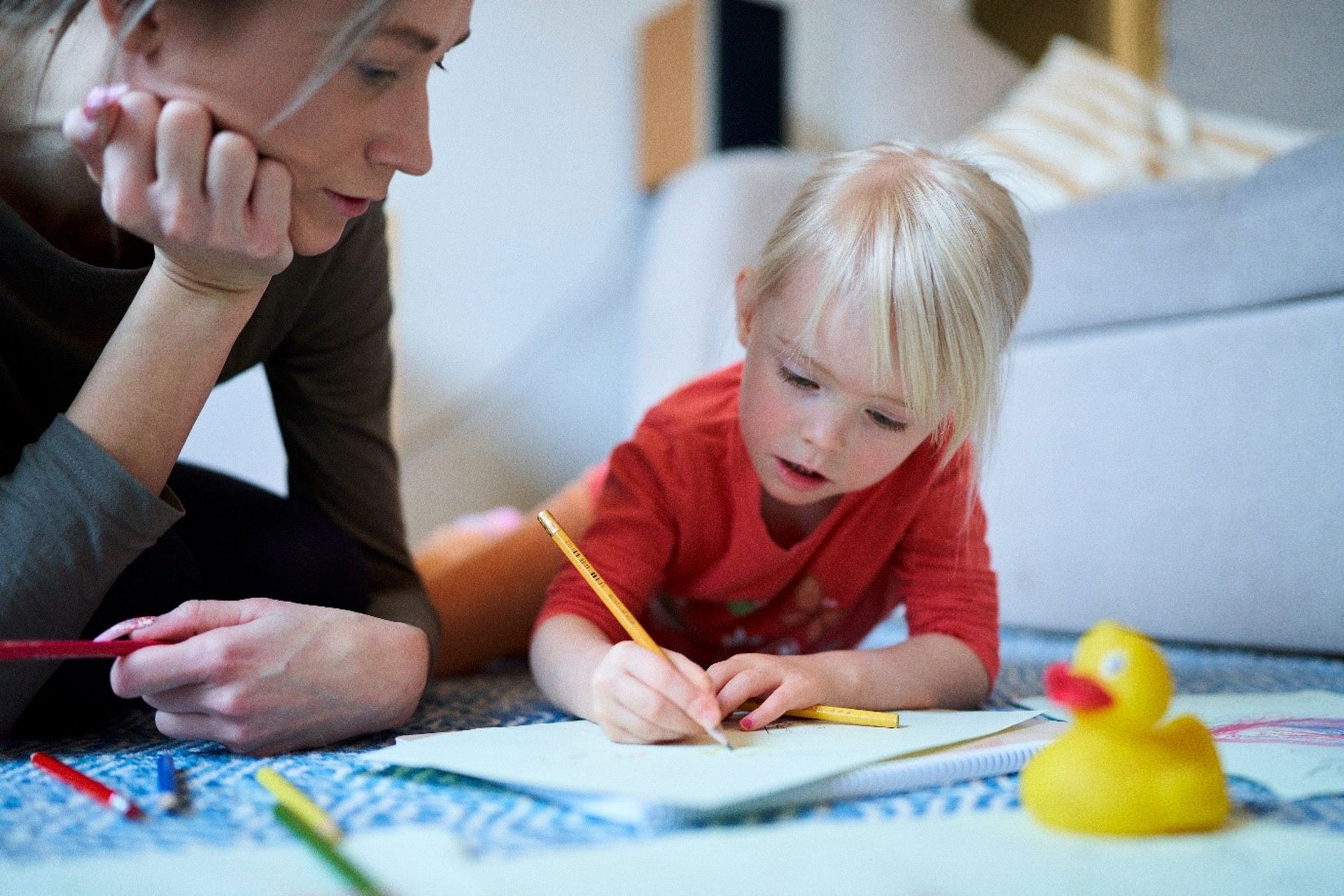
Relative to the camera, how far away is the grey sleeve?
563 millimetres

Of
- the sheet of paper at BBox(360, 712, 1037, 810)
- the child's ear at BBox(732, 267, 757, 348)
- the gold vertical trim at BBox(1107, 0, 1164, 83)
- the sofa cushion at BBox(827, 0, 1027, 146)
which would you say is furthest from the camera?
the gold vertical trim at BBox(1107, 0, 1164, 83)

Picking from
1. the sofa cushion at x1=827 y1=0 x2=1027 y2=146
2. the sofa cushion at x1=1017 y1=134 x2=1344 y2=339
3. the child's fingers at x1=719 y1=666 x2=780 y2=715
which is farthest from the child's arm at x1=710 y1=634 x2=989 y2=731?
the sofa cushion at x1=827 y1=0 x2=1027 y2=146

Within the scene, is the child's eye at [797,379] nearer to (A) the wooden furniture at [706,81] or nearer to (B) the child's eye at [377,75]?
(B) the child's eye at [377,75]

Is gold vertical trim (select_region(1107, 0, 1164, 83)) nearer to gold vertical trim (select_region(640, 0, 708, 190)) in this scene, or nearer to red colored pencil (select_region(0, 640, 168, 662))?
gold vertical trim (select_region(640, 0, 708, 190))

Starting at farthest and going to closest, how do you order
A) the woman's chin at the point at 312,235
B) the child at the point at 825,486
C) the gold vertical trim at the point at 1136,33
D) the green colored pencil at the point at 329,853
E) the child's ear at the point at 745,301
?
the gold vertical trim at the point at 1136,33
the child's ear at the point at 745,301
the child at the point at 825,486
the woman's chin at the point at 312,235
the green colored pencil at the point at 329,853

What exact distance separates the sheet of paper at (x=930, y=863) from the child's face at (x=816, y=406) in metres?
0.31

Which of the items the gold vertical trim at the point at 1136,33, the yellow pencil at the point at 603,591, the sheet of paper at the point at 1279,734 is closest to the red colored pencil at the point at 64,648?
the yellow pencil at the point at 603,591

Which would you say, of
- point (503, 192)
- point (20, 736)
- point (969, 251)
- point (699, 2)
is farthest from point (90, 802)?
point (699, 2)

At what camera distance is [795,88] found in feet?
7.79

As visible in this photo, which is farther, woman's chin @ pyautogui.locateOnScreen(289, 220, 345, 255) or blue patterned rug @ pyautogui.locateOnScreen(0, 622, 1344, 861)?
woman's chin @ pyautogui.locateOnScreen(289, 220, 345, 255)

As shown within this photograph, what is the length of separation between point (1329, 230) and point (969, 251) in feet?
1.74

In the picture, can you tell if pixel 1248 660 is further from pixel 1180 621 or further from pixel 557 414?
pixel 557 414

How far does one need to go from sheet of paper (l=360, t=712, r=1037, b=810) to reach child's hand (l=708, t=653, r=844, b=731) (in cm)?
1

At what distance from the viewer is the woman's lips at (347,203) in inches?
23.9
